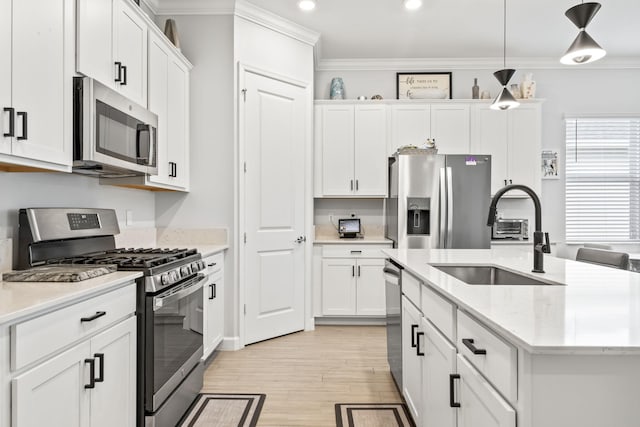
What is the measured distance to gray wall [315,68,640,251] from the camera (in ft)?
16.0

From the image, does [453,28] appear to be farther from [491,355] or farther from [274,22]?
[491,355]

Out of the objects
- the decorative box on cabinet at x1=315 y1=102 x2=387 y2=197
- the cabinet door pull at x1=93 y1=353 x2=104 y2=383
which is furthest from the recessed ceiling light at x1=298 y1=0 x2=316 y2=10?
the cabinet door pull at x1=93 y1=353 x2=104 y2=383

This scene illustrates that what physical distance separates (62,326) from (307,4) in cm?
316

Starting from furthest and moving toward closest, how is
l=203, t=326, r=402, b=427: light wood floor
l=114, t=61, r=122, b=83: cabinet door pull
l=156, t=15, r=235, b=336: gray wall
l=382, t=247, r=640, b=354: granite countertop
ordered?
→ l=156, t=15, r=235, b=336: gray wall
l=203, t=326, r=402, b=427: light wood floor
l=114, t=61, r=122, b=83: cabinet door pull
l=382, t=247, r=640, b=354: granite countertop

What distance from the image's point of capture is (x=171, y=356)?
2.15m

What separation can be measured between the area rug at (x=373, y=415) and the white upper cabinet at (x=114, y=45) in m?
2.31

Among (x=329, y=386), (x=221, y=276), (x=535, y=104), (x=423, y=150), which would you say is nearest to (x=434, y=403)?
(x=329, y=386)

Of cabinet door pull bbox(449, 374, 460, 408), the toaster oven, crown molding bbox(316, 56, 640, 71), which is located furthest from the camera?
crown molding bbox(316, 56, 640, 71)

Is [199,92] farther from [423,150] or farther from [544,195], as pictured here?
[544,195]

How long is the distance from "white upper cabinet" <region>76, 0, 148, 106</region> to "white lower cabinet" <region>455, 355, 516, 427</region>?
2125mm

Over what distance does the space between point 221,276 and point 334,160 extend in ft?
6.17

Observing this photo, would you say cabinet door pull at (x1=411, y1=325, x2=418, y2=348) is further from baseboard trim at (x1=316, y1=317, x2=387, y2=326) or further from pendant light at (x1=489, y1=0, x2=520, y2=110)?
baseboard trim at (x1=316, y1=317, x2=387, y2=326)

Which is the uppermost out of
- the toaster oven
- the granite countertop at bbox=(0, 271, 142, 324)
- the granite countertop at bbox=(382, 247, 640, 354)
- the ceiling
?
the ceiling

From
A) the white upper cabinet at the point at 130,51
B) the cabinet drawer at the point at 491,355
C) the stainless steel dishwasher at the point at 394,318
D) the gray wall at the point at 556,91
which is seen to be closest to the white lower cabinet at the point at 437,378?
the cabinet drawer at the point at 491,355
